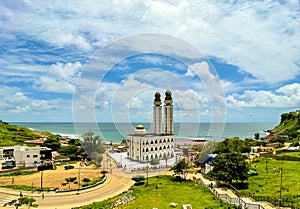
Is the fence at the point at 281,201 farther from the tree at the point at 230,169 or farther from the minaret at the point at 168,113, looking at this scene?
the minaret at the point at 168,113

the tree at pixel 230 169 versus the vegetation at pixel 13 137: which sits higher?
the vegetation at pixel 13 137

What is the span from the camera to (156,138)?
41.6m

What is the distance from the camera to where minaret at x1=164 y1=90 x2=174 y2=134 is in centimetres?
4578

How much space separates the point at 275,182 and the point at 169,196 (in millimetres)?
9789

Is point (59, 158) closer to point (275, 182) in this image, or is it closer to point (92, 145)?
point (92, 145)

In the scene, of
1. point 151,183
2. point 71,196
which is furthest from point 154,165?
point 71,196

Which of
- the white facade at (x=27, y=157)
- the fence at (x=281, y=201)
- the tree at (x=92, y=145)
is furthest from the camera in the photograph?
the tree at (x=92, y=145)

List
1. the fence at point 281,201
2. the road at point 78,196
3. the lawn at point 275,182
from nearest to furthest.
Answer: the fence at point 281,201, the lawn at point 275,182, the road at point 78,196

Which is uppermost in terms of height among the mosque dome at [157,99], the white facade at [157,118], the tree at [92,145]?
the mosque dome at [157,99]

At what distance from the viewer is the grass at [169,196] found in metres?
19.1

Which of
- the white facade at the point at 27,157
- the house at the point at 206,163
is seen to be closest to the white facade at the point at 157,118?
the house at the point at 206,163

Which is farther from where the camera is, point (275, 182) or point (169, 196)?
point (275, 182)

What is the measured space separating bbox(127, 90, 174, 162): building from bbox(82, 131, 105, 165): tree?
4.42 metres

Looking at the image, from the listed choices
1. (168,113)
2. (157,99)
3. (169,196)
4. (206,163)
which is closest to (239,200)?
(169,196)
